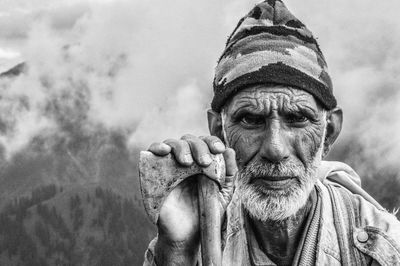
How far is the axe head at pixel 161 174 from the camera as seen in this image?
2.50m

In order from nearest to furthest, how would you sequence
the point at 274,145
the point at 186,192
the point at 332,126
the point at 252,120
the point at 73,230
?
1. the point at 186,192
2. the point at 274,145
3. the point at 252,120
4. the point at 332,126
5. the point at 73,230

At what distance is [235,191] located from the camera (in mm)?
3363

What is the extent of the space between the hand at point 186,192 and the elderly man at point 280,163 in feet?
0.04

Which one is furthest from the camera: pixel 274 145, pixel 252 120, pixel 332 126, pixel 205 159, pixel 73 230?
pixel 73 230

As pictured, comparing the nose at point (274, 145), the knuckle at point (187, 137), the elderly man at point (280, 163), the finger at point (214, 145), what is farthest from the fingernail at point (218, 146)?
the nose at point (274, 145)

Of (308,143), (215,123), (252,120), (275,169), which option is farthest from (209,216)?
(215,123)

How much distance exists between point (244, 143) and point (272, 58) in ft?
1.92

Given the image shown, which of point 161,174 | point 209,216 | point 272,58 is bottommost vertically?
point 209,216

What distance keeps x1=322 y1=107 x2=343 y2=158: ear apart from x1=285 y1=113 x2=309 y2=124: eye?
37cm

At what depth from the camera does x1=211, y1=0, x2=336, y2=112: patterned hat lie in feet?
9.87

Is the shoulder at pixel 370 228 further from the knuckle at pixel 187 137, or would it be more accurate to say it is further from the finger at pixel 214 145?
the knuckle at pixel 187 137

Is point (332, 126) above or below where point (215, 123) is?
below

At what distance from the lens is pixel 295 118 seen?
303 centimetres

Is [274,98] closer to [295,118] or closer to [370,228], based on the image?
Answer: [295,118]
